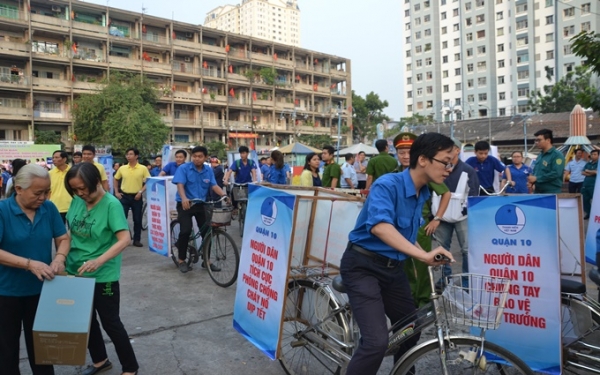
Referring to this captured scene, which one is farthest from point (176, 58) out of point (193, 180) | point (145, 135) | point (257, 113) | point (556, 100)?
point (193, 180)

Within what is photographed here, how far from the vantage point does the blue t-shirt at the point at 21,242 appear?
295cm

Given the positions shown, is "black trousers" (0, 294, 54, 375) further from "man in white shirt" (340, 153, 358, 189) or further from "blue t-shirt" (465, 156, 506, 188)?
"man in white shirt" (340, 153, 358, 189)

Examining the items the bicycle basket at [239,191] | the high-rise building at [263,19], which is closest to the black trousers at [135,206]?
the bicycle basket at [239,191]

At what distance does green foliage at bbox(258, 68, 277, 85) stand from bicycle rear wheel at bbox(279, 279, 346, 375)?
169ft

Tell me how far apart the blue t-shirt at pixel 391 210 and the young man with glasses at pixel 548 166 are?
13.9 feet

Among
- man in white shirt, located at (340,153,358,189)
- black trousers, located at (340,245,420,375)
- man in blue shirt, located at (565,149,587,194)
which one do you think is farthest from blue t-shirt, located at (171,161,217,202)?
man in blue shirt, located at (565,149,587,194)

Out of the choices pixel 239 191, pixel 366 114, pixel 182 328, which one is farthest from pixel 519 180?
pixel 366 114

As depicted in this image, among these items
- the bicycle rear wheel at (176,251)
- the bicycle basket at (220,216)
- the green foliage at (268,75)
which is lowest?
the bicycle rear wheel at (176,251)

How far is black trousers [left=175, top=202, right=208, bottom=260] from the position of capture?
21.7 ft

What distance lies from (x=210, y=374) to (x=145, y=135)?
31219 millimetres

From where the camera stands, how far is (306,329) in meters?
3.32

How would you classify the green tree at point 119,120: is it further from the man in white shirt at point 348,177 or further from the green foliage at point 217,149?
the man in white shirt at point 348,177

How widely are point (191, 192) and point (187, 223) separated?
16.8 inches

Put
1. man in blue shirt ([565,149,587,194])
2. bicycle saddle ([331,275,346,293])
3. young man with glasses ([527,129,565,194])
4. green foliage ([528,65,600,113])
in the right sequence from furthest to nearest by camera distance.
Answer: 1. green foliage ([528,65,600,113])
2. man in blue shirt ([565,149,587,194])
3. young man with glasses ([527,129,565,194])
4. bicycle saddle ([331,275,346,293])
